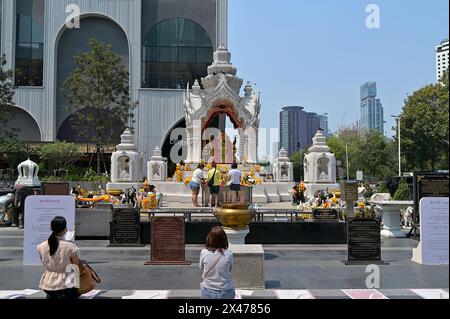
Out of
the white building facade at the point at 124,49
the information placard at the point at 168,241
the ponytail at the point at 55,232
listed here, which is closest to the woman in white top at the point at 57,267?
the ponytail at the point at 55,232

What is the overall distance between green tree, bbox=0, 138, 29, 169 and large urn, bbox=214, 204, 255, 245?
38.3 metres

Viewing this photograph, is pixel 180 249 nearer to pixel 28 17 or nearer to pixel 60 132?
pixel 60 132

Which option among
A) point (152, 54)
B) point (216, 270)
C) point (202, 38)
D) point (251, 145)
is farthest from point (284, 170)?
point (216, 270)

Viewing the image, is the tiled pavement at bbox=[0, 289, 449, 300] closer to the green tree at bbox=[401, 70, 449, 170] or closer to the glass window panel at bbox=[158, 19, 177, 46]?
the green tree at bbox=[401, 70, 449, 170]

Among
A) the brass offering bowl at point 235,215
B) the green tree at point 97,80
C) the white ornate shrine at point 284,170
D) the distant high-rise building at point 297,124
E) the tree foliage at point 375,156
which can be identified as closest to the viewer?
the brass offering bowl at point 235,215

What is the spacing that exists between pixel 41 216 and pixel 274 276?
4.36m

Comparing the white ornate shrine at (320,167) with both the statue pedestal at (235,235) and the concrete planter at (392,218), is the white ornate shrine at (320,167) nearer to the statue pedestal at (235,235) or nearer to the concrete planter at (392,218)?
the concrete planter at (392,218)

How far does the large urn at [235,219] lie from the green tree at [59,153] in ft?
120

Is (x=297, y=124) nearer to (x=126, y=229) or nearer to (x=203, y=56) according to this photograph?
(x=203, y=56)

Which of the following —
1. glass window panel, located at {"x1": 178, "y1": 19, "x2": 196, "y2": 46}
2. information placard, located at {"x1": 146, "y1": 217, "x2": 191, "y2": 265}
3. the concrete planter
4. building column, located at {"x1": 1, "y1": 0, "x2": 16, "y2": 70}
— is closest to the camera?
information placard, located at {"x1": 146, "y1": 217, "x2": 191, "y2": 265}

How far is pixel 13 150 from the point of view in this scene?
42.5 metres

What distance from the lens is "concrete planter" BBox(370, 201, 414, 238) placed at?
14.1 metres

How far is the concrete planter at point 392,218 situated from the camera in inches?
556

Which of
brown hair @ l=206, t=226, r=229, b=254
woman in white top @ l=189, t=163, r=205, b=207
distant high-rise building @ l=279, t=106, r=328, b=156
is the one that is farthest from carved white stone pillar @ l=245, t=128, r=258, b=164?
distant high-rise building @ l=279, t=106, r=328, b=156
